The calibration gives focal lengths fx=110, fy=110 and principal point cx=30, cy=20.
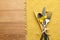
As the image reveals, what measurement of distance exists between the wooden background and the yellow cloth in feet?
0.20

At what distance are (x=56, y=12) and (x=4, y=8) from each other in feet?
1.40

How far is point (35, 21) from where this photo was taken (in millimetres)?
909

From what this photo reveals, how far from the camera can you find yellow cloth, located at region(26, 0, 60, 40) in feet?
2.96

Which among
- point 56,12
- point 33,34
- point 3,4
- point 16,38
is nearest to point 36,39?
point 33,34

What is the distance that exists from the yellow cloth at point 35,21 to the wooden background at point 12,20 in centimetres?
6

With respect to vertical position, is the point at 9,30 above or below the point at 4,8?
below

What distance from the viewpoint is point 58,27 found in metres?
0.91

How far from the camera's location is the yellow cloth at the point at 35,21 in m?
0.90

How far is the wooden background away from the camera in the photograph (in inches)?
34.0

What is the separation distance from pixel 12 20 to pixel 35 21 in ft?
0.62

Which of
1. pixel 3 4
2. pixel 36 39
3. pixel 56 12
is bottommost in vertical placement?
pixel 36 39

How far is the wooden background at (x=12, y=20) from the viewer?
0.86 meters

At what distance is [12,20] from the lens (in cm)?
87

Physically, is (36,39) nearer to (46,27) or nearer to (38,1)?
(46,27)
